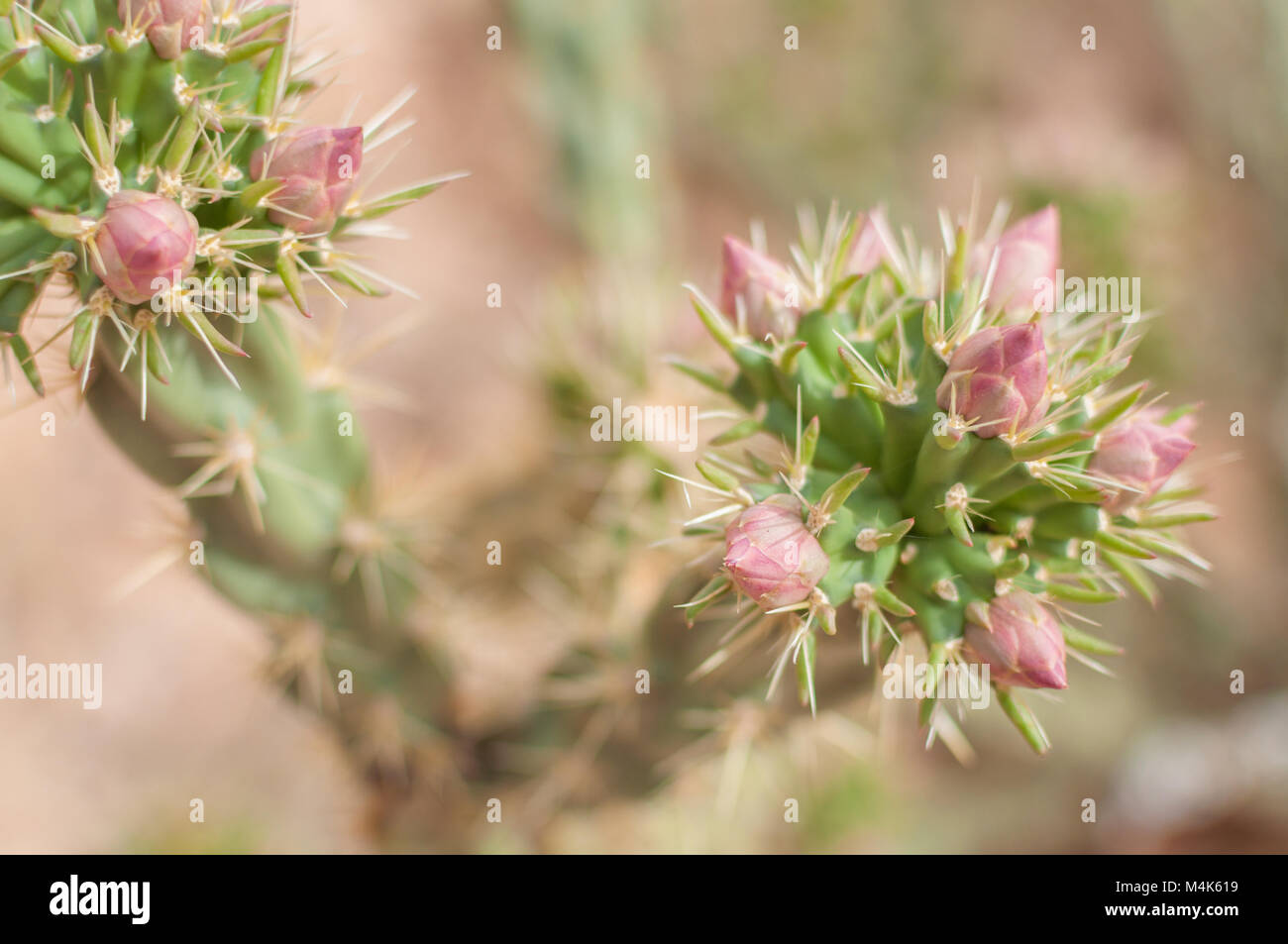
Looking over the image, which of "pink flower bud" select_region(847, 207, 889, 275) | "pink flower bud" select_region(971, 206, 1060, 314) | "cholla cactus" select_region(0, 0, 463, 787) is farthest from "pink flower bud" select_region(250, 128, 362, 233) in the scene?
"pink flower bud" select_region(971, 206, 1060, 314)

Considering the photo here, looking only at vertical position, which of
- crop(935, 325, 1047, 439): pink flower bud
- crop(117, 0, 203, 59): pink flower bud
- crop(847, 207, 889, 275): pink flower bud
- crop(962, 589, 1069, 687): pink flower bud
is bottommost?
crop(962, 589, 1069, 687): pink flower bud

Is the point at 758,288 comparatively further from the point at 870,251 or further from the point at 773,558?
the point at 773,558

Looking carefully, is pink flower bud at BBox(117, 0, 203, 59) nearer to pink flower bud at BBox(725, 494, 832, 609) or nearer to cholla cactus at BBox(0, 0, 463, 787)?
cholla cactus at BBox(0, 0, 463, 787)

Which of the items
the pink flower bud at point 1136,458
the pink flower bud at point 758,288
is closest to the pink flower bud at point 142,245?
the pink flower bud at point 758,288

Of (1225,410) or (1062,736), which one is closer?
(1062,736)

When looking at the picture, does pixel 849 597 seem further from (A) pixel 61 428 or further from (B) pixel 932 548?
(A) pixel 61 428
